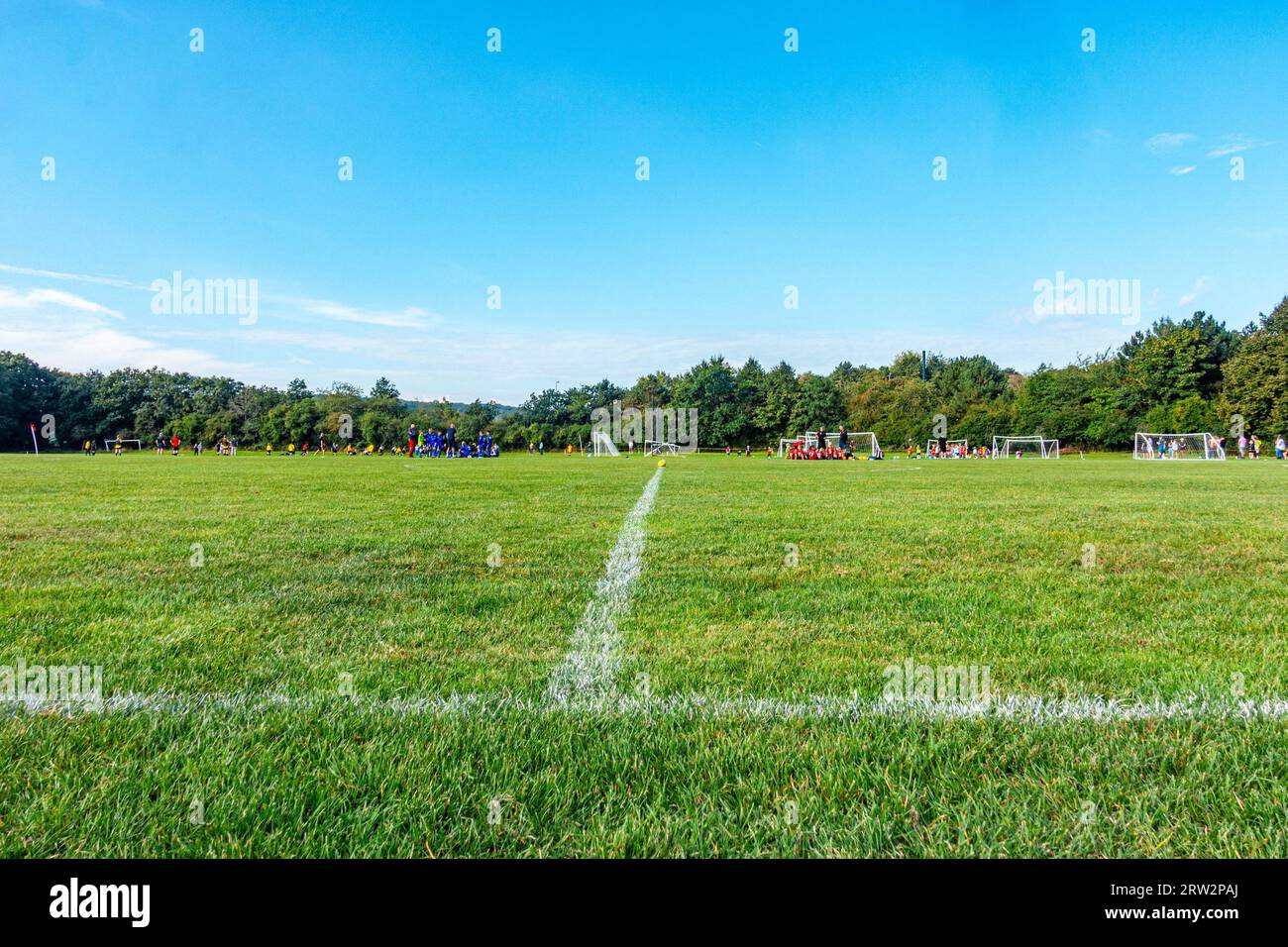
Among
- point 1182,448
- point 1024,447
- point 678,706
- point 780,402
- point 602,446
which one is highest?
point 780,402

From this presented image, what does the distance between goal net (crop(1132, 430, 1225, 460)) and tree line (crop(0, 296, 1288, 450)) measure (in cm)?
583

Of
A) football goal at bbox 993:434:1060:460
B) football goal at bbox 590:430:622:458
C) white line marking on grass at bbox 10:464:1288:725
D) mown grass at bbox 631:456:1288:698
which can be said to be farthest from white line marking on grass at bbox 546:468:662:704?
football goal at bbox 993:434:1060:460

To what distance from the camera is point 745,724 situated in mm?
2453

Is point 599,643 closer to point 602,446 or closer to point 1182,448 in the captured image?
point 602,446

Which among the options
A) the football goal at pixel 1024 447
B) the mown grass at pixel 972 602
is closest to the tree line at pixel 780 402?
the football goal at pixel 1024 447

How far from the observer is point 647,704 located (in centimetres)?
264

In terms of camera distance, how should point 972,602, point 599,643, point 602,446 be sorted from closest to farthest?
point 599,643 < point 972,602 < point 602,446

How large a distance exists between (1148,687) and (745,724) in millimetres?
1819

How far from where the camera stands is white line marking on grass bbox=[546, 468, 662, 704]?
2.81m

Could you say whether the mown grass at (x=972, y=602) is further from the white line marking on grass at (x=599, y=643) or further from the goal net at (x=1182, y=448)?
the goal net at (x=1182, y=448)

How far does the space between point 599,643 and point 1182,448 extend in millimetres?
63454

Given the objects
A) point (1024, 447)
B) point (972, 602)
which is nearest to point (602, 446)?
point (1024, 447)

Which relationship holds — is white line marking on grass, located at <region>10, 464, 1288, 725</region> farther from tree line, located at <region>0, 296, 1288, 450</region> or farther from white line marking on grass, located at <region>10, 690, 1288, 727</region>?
tree line, located at <region>0, 296, 1288, 450</region>

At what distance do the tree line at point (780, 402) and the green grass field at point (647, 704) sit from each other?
2427 inches
